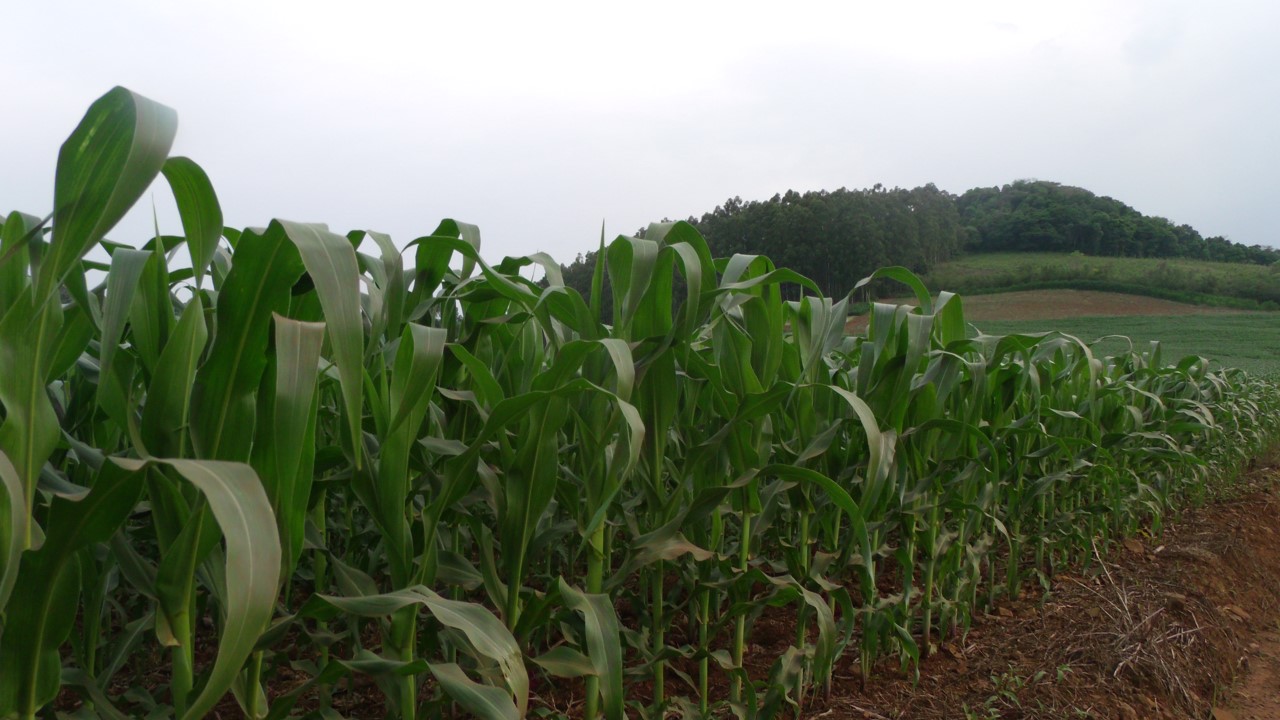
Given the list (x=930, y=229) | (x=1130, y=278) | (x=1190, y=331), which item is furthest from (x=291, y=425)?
(x=1130, y=278)

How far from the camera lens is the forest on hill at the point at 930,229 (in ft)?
127

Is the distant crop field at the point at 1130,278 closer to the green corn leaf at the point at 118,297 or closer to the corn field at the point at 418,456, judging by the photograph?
the corn field at the point at 418,456

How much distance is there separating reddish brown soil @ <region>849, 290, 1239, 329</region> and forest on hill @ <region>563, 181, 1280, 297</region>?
4.08 meters

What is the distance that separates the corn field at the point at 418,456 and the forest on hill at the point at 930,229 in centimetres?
2550

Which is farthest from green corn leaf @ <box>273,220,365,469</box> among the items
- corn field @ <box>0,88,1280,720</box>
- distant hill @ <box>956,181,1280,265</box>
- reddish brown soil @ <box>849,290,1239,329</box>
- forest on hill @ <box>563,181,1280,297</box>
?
distant hill @ <box>956,181,1280,265</box>

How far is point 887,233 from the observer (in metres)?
41.0

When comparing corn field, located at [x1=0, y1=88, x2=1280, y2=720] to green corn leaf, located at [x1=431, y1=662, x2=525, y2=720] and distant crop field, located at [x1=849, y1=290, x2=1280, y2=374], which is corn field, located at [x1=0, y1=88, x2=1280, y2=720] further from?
distant crop field, located at [x1=849, y1=290, x2=1280, y2=374]

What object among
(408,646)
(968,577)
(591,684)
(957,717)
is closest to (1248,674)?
A: (968,577)

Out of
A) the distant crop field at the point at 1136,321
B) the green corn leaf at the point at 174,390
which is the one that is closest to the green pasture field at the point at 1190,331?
the distant crop field at the point at 1136,321

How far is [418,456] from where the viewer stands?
55.5 inches

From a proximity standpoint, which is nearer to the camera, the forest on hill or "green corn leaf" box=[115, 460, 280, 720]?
"green corn leaf" box=[115, 460, 280, 720]

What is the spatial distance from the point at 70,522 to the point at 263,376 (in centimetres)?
25

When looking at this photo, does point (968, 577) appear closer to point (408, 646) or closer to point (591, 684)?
point (591, 684)

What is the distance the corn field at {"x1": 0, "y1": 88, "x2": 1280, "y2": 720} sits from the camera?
80 centimetres
